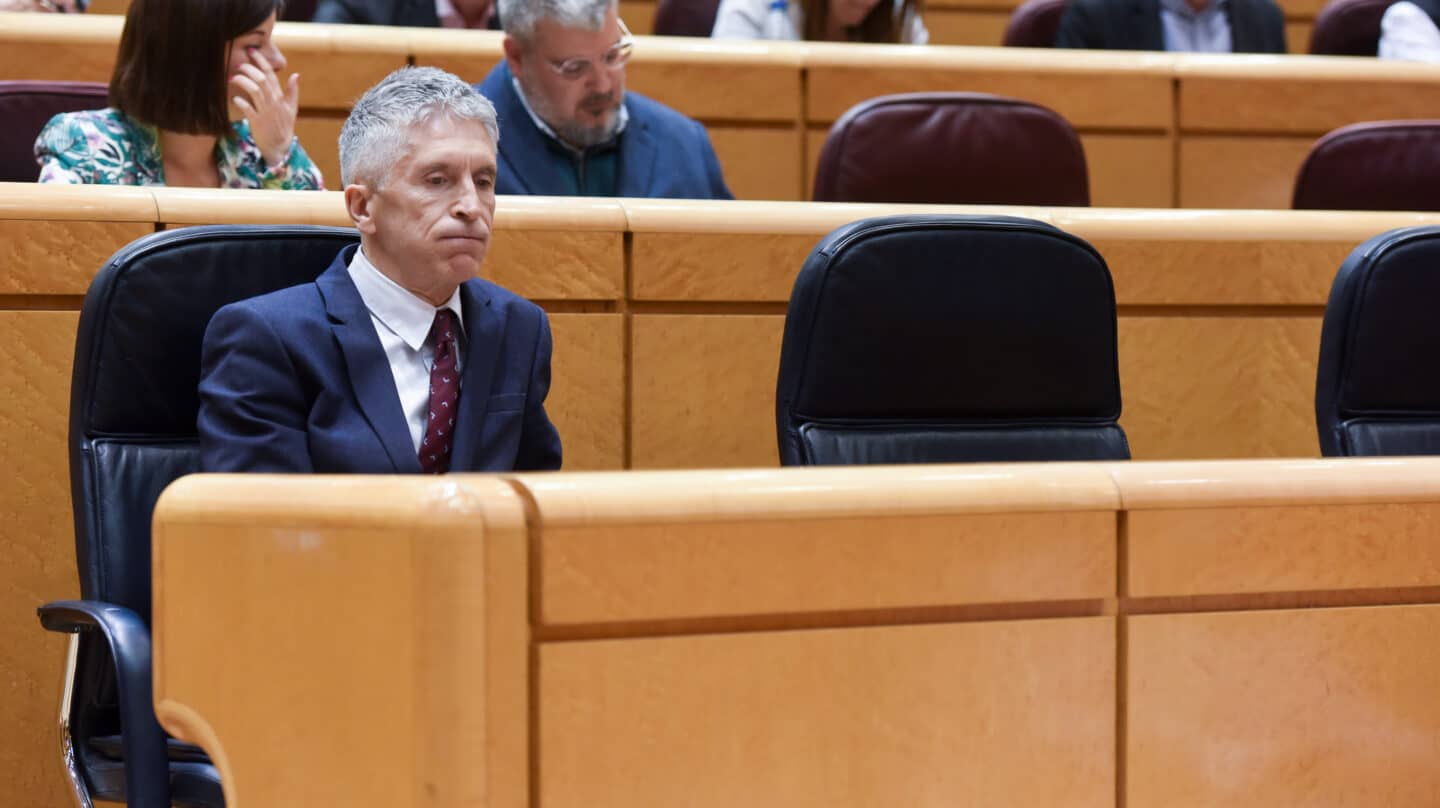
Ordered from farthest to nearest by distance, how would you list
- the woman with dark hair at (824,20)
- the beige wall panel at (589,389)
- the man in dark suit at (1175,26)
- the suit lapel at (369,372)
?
1. the man in dark suit at (1175,26)
2. the woman with dark hair at (824,20)
3. the beige wall panel at (589,389)
4. the suit lapel at (369,372)

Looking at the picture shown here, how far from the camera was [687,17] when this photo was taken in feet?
6.35

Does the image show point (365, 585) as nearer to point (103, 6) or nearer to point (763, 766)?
point (763, 766)

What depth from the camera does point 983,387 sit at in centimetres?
87

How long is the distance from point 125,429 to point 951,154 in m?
0.74

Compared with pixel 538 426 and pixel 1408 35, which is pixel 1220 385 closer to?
pixel 538 426

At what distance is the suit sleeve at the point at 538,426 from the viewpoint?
2.72ft

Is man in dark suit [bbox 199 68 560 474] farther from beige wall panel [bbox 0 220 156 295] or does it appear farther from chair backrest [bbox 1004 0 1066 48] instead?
chair backrest [bbox 1004 0 1066 48]

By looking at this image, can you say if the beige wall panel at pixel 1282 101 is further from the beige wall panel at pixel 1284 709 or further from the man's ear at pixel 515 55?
the beige wall panel at pixel 1284 709

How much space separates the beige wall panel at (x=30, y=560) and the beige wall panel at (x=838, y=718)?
0.49m

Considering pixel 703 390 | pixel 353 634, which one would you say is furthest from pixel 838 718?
pixel 703 390

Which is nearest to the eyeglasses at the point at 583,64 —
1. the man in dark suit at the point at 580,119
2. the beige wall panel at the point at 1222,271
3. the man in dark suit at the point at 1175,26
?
the man in dark suit at the point at 580,119

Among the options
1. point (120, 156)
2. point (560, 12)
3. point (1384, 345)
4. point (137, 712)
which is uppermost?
point (560, 12)

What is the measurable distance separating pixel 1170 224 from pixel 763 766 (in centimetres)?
67

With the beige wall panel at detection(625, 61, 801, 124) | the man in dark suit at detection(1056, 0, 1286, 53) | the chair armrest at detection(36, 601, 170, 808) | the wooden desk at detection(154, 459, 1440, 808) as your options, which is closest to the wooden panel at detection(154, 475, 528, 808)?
the wooden desk at detection(154, 459, 1440, 808)
